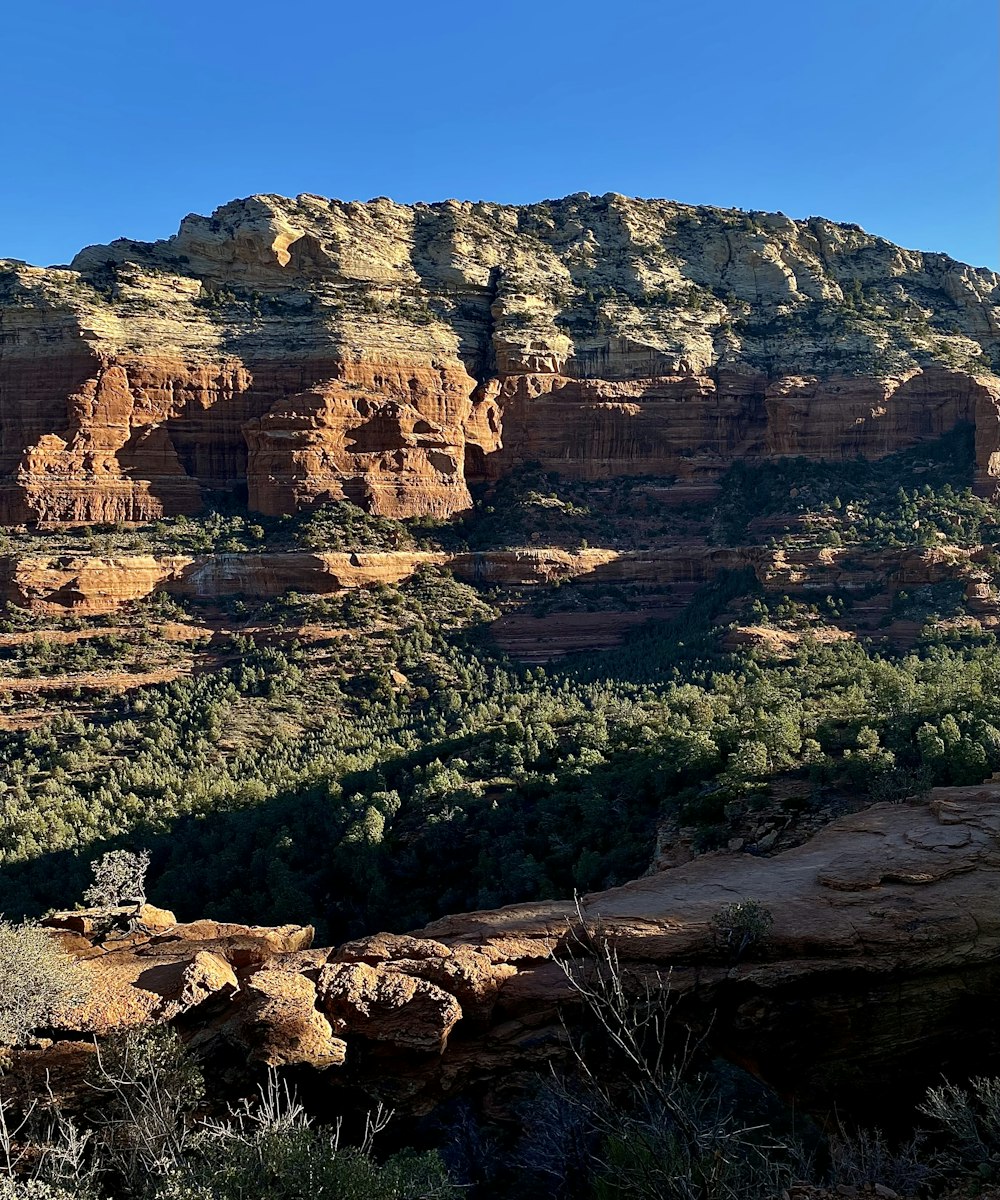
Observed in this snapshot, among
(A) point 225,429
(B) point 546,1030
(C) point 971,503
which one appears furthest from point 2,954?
(C) point 971,503

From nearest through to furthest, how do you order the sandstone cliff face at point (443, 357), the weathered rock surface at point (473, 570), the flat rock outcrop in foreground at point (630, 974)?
the flat rock outcrop in foreground at point (630, 974) → the weathered rock surface at point (473, 570) → the sandstone cliff face at point (443, 357)

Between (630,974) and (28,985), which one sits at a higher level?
(28,985)

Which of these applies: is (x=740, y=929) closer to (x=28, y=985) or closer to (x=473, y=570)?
(x=28, y=985)

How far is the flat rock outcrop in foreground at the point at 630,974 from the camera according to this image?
8.84 metres

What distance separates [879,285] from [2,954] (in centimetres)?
7621

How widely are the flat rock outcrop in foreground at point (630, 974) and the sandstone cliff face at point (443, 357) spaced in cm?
4320

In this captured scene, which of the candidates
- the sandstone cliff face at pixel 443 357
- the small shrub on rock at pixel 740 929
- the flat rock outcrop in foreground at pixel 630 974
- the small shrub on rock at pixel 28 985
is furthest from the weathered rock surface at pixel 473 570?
the small shrub on rock at pixel 28 985

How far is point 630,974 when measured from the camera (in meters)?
9.38

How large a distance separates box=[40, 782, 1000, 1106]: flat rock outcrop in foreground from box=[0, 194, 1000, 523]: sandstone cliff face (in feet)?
142

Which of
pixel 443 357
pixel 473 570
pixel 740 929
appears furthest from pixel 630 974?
pixel 443 357

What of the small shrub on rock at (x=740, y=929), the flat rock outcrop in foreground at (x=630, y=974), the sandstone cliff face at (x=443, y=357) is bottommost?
the flat rock outcrop in foreground at (x=630, y=974)

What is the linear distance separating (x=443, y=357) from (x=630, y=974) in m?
52.0

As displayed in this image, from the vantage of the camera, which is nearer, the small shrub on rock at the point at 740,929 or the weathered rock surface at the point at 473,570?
the small shrub on rock at the point at 740,929

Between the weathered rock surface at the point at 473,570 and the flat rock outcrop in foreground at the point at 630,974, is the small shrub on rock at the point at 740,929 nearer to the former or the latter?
the flat rock outcrop in foreground at the point at 630,974
